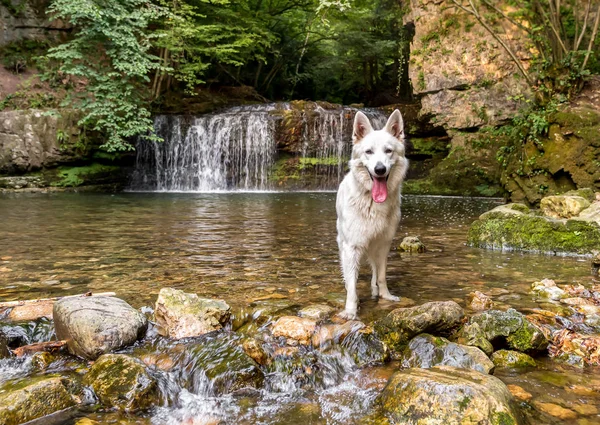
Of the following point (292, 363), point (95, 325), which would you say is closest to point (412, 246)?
point (292, 363)

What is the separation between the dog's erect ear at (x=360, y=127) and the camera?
397 cm

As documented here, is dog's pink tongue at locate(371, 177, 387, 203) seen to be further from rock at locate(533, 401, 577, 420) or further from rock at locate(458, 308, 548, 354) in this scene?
rock at locate(533, 401, 577, 420)

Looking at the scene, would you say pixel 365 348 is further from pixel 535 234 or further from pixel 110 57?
pixel 110 57

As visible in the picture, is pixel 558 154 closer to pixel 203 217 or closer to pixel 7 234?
pixel 203 217

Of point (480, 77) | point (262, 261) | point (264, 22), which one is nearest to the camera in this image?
point (262, 261)

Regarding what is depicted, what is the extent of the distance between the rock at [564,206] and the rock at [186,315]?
5858 millimetres

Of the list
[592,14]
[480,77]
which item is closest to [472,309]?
[592,14]

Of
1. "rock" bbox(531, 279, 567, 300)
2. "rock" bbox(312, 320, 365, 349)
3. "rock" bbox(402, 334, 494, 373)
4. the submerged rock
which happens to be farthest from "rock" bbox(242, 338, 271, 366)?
the submerged rock

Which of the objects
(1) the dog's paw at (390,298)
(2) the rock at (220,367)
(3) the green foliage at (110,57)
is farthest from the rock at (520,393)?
(3) the green foliage at (110,57)

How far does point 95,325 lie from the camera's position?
343 cm

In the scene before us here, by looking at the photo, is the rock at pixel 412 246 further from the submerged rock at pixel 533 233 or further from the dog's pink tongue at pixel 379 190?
the dog's pink tongue at pixel 379 190

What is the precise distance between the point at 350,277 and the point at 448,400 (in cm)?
169

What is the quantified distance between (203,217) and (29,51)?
55.1ft

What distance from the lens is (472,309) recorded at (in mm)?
4148
